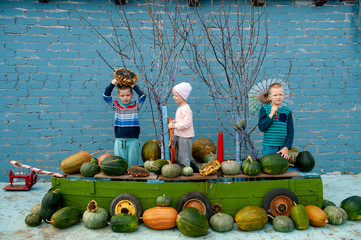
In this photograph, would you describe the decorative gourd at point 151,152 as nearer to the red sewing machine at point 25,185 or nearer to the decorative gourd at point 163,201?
the decorative gourd at point 163,201

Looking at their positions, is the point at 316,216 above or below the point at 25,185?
above

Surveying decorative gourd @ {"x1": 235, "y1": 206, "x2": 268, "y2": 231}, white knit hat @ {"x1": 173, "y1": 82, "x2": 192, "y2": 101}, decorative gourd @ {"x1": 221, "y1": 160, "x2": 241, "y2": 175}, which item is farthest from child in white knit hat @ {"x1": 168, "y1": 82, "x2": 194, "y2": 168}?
decorative gourd @ {"x1": 235, "y1": 206, "x2": 268, "y2": 231}

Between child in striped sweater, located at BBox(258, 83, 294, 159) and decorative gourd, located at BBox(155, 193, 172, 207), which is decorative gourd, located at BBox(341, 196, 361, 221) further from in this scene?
decorative gourd, located at BBox(155, 193, 172, 207)

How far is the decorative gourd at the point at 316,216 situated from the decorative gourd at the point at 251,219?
63cm

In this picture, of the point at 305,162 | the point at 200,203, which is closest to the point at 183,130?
the point at 200,203

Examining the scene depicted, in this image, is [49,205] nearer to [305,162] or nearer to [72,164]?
[72,164]

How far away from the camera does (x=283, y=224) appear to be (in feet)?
11.8

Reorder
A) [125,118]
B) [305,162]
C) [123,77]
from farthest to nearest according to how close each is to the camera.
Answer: [125,118]
[123,77]
[305,162]

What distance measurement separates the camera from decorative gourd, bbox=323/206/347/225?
3.76m

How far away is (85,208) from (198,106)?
317 centimetres

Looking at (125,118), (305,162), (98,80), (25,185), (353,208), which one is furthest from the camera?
(98,80)

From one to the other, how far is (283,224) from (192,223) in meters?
1.22

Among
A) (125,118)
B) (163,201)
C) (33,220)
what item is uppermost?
(125,118)

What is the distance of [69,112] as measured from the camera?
5949 millimetres
